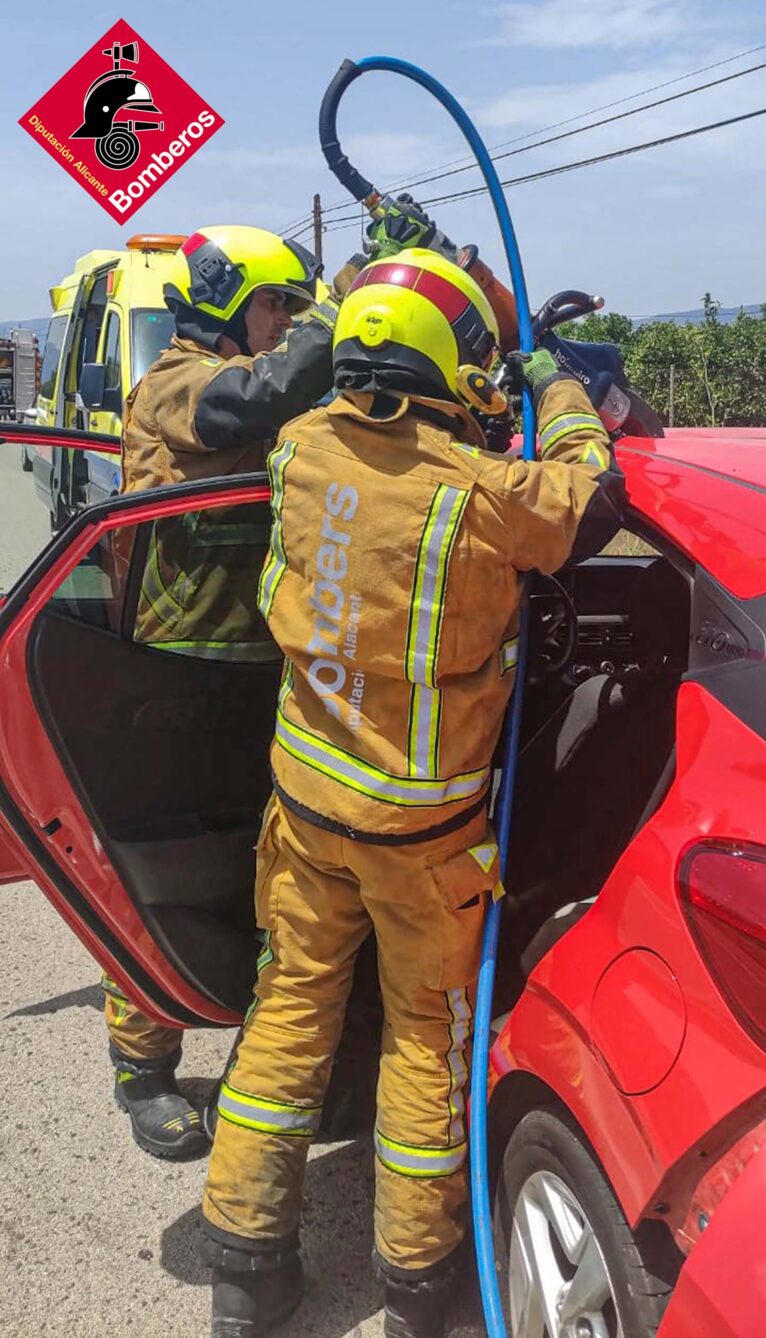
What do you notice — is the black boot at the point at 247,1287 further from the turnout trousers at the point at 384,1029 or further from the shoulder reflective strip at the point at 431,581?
the shoulder reflective strip at the point at 431,581

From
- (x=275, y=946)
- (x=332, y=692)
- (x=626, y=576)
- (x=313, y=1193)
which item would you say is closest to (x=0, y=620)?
(x=332, y=692)

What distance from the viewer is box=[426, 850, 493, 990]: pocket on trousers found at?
2152 mm

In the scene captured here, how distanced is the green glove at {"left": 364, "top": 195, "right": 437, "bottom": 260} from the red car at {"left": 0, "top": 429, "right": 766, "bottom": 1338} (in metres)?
0.65

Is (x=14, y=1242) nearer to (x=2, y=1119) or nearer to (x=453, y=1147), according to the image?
(x=2, y=1119)

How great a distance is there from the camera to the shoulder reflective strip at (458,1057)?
2195 millimetres

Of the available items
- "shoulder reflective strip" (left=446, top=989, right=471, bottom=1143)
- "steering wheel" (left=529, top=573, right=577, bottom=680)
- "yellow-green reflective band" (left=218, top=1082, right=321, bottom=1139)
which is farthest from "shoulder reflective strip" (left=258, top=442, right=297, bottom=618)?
"yellow-green reflective band" (left=218, top=1082, right=321, bottom=1139)

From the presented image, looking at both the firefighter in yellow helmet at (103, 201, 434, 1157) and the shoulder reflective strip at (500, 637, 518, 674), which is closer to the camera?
the shoulder reflective strip at (500, 637, 518, 674)

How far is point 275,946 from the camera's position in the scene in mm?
2326

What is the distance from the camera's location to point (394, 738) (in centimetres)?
210

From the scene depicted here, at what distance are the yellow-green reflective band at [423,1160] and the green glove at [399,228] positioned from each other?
185 cm

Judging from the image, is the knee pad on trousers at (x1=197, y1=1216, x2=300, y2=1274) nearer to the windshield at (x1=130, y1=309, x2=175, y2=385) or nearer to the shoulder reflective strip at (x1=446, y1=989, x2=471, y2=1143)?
the shoulder reflective strip at (x1=446, y1=989, x2=471, y2=1143)

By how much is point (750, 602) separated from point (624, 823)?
85 centimetres

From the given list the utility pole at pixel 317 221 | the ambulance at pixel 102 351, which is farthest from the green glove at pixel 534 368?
the utility pole at pixel 317 221

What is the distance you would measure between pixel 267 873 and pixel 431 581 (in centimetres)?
76
